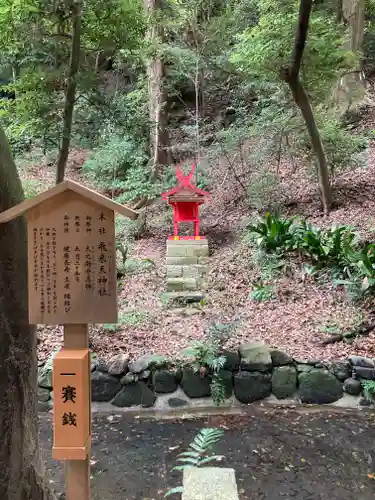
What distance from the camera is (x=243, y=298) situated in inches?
297

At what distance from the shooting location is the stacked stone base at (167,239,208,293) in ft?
27.7

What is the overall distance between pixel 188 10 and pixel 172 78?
2097 millimetres

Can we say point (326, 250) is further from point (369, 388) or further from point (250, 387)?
point (250, 387)

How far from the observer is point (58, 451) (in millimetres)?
2285

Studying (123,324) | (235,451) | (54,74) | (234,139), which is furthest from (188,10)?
(235,451)

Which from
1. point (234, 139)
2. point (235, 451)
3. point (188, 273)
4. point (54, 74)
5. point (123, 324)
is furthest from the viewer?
point (234, 139)

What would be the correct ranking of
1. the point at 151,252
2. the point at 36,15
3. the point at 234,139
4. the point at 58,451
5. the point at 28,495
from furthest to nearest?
1. the point at 234,139
2. the point at 151,252
3. the point at 36,15
4. the point at 28,495
5. the point at 58,451

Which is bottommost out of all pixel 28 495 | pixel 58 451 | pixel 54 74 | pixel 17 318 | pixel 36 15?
pixel 28 495

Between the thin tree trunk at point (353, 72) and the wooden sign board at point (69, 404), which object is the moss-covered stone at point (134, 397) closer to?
the wooden sign board at point (69, 404)

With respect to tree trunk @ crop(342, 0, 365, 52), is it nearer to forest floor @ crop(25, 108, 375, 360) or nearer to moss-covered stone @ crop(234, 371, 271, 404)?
forest floor @ crop(25, 108, 375, 360)

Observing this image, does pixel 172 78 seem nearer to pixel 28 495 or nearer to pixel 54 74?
pixel 54 74

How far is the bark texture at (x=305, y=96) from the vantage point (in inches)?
276

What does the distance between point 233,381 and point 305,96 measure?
243 inches

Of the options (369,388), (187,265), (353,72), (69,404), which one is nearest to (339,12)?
(353,72)
